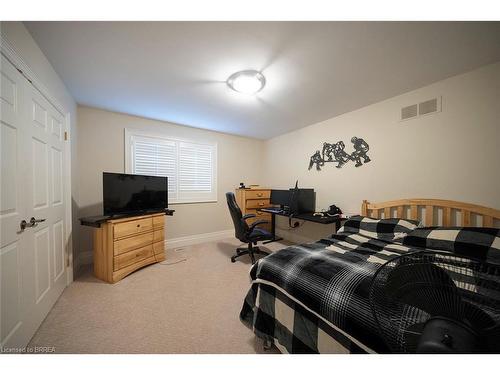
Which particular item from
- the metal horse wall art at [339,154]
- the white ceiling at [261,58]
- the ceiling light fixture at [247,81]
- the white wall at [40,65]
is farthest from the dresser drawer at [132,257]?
the metal horse wall art at [339,154]

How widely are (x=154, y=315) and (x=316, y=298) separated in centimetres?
145

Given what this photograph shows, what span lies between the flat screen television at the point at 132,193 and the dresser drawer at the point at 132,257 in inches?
21.0

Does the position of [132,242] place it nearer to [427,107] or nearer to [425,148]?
[425,148]

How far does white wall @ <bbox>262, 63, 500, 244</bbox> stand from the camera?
1.73m

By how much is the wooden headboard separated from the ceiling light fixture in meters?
2.13

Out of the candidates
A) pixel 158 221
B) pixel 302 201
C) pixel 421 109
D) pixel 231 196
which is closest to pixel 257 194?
pixel 302 201

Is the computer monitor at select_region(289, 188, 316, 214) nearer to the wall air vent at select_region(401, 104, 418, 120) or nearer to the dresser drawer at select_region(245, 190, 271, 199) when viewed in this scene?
the dresser drawer at select_region(245, 190, 271, 199)

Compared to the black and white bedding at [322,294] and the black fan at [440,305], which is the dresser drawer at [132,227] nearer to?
the black and white bedding at [322,294]

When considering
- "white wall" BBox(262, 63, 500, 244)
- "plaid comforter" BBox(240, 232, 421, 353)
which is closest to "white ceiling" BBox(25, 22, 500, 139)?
"white wall" BBox(262, 63, 500, 244)

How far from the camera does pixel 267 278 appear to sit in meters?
1.28

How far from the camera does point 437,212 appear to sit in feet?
6.64

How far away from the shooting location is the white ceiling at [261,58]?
51.8 inches
